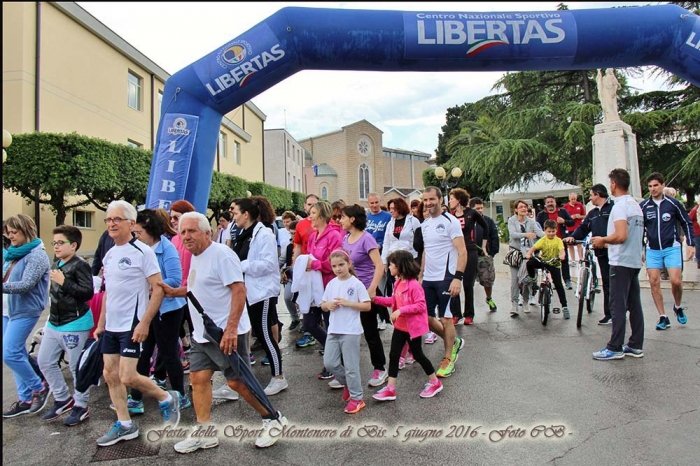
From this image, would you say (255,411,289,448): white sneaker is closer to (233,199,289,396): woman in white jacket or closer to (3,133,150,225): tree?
(233,199,289,396): woman in white jacket

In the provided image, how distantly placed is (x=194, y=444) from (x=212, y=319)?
93 centimetres

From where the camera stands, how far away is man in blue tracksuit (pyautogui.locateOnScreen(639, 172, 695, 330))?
6.25 metres

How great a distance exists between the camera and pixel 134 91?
23.7 metres

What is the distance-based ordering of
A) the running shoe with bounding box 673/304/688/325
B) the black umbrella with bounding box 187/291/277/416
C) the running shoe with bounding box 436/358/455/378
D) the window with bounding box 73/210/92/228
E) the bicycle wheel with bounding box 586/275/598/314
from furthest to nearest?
the window with bounding box 73/210/92/228, the bicycle wheel with bounding box 586/275/598/314, the running shoe with bounding box 673/304/688/325, the running shoe with bounding box 436/358/455/378, the black umbrella with bounding box 187/291/277/416

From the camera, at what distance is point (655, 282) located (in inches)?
245

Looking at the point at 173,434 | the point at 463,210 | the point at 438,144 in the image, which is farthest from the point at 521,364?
the point at 438,144

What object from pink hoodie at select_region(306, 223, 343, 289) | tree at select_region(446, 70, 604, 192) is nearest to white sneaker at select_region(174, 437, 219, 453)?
pink hoodie at select_region(306, 223, 343, 289)

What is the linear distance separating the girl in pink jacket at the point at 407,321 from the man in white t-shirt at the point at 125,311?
77.2 inches

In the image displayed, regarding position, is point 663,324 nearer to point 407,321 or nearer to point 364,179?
point 407,321

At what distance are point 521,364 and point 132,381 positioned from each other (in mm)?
3866

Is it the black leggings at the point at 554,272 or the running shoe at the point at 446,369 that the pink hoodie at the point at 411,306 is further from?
the black leggings at the point at 554,272

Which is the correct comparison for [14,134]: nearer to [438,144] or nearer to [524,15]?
[524,15]

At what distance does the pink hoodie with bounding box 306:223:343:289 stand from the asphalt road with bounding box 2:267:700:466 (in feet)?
3.67

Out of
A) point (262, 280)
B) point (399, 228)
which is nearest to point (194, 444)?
point (262, 280)
